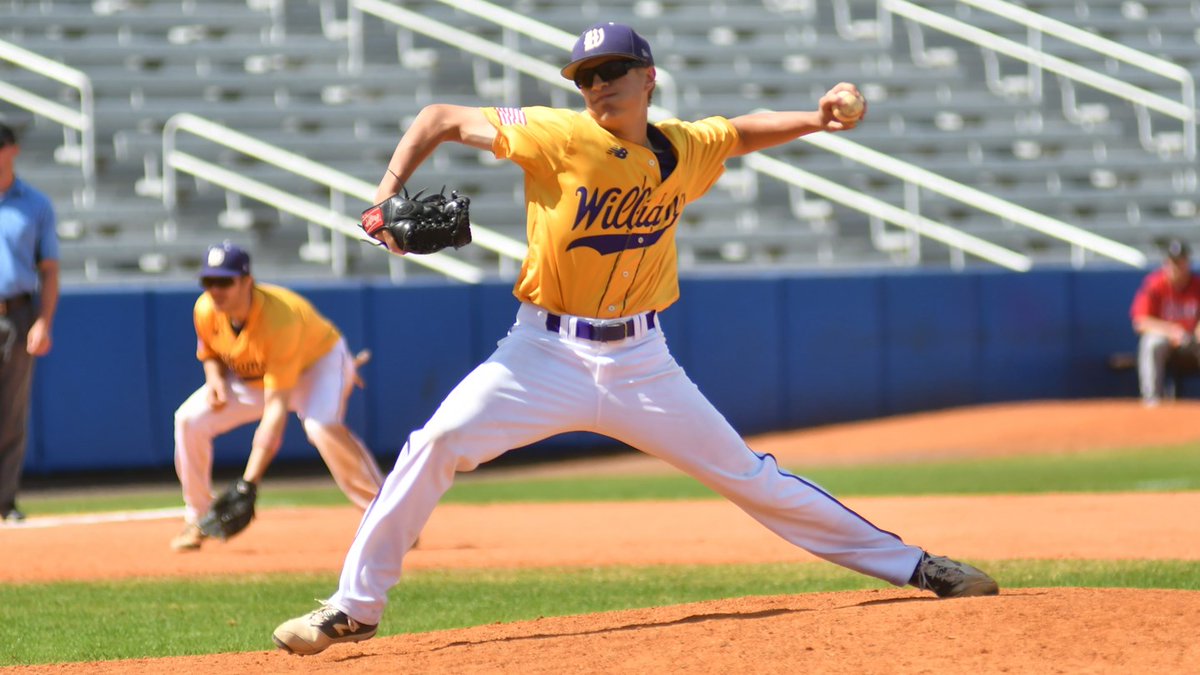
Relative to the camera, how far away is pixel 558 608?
5.90 meters

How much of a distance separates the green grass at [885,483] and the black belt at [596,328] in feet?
18.1

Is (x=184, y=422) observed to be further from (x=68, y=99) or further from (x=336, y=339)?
(x=68, y=99)

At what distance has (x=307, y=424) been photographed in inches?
291

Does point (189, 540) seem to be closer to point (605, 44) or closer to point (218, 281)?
point (218, 281)

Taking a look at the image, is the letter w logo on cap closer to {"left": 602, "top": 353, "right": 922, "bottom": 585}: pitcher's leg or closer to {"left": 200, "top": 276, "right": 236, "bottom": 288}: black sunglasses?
{"left": 602, "top": 353, "right": 922, "bottom": 585}: pitcher's leg

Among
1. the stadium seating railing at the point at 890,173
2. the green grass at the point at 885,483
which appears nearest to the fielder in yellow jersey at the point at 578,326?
the green grass at the point at 885,483

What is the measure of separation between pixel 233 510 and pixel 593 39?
3409 mm

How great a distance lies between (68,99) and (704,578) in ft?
36.4

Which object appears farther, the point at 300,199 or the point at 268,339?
the point at 300,199

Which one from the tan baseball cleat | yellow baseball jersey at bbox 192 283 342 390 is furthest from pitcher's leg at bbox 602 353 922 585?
the tan baseball cleat

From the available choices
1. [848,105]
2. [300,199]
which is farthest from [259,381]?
[300,199]

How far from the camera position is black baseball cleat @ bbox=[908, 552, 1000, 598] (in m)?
4.91

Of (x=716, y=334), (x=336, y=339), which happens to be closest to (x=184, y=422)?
(x=336, y=339)

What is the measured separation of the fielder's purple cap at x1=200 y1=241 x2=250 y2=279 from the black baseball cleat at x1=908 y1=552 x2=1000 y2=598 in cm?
355
